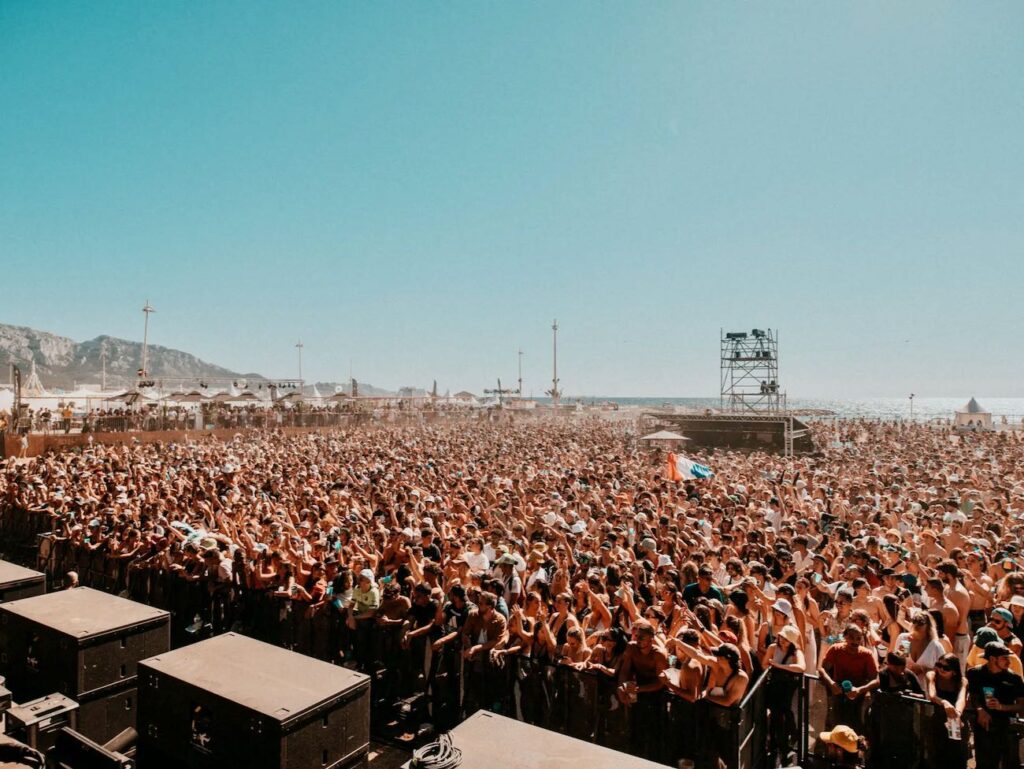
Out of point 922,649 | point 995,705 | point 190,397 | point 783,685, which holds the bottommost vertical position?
point 783,685

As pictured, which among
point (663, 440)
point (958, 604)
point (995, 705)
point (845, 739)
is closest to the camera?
point (995, 705)

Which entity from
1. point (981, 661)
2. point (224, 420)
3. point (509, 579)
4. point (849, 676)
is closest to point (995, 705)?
point (981, 661)

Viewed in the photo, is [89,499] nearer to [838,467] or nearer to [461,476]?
→ [461,476]

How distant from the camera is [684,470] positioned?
1766 centimetres

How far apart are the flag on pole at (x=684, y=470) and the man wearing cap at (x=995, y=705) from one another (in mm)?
12481

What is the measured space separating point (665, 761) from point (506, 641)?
1713 mm

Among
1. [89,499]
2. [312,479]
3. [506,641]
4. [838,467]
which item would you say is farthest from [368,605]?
[838,467]

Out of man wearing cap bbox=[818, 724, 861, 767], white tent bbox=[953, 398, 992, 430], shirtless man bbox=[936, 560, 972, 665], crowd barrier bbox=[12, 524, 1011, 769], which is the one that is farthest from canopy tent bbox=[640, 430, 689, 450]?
white tent bbox=[953, 398, 992, 430]

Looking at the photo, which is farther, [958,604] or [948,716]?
[958,604]

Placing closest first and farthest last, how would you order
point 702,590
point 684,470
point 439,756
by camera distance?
point 439,756 < point 702,590 < point 684,470

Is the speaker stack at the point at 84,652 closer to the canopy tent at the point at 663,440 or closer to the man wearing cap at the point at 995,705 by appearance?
the man wearing cap at the point at 995,705

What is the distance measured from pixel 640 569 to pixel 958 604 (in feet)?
10.7

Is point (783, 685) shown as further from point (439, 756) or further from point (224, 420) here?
point (224, 420)

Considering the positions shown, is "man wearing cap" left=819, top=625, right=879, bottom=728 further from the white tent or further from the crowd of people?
the white tent
